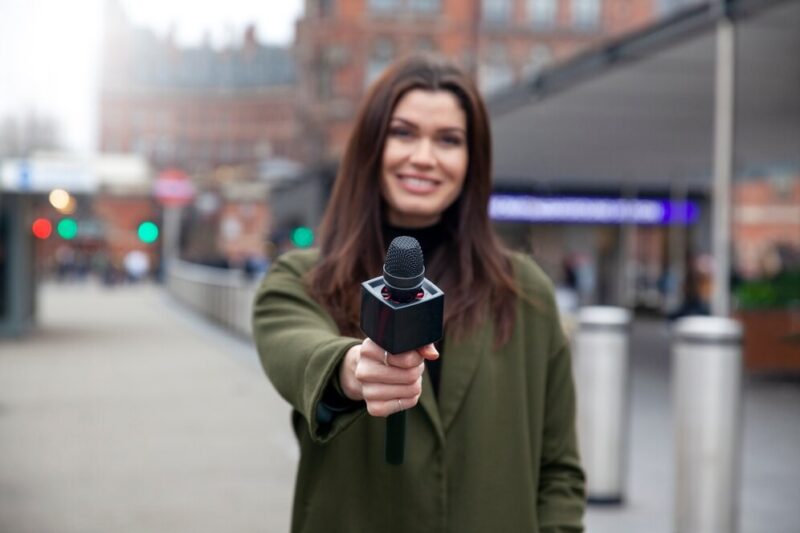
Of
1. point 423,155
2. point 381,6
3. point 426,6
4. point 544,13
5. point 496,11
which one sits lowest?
point 423,155

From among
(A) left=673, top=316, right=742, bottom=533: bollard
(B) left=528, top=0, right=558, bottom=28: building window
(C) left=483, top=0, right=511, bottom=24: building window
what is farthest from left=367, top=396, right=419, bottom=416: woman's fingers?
(B) left=528, top=0, right=558, bottom=28: building window

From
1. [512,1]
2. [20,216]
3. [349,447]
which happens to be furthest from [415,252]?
[512,1]

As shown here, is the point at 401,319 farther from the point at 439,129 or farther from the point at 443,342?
the point at 439,129

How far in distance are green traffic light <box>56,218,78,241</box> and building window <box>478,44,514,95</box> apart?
33.9 meters

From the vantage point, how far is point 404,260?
141 centimetres

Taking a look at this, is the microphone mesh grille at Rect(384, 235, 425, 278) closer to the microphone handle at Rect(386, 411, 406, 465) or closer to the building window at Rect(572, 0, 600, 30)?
the microphone handle at Rect(386, 411, 406, 465)

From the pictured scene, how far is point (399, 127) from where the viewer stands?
2.35 m

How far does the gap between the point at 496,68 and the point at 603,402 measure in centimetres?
5404

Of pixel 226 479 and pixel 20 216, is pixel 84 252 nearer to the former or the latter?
pixel 20 216

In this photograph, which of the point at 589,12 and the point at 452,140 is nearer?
the point at 452,140

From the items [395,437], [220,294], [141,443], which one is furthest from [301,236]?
[395,437]

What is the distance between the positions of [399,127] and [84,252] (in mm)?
61494

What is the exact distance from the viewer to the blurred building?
314 ft

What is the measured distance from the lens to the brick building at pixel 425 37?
5456 cm
